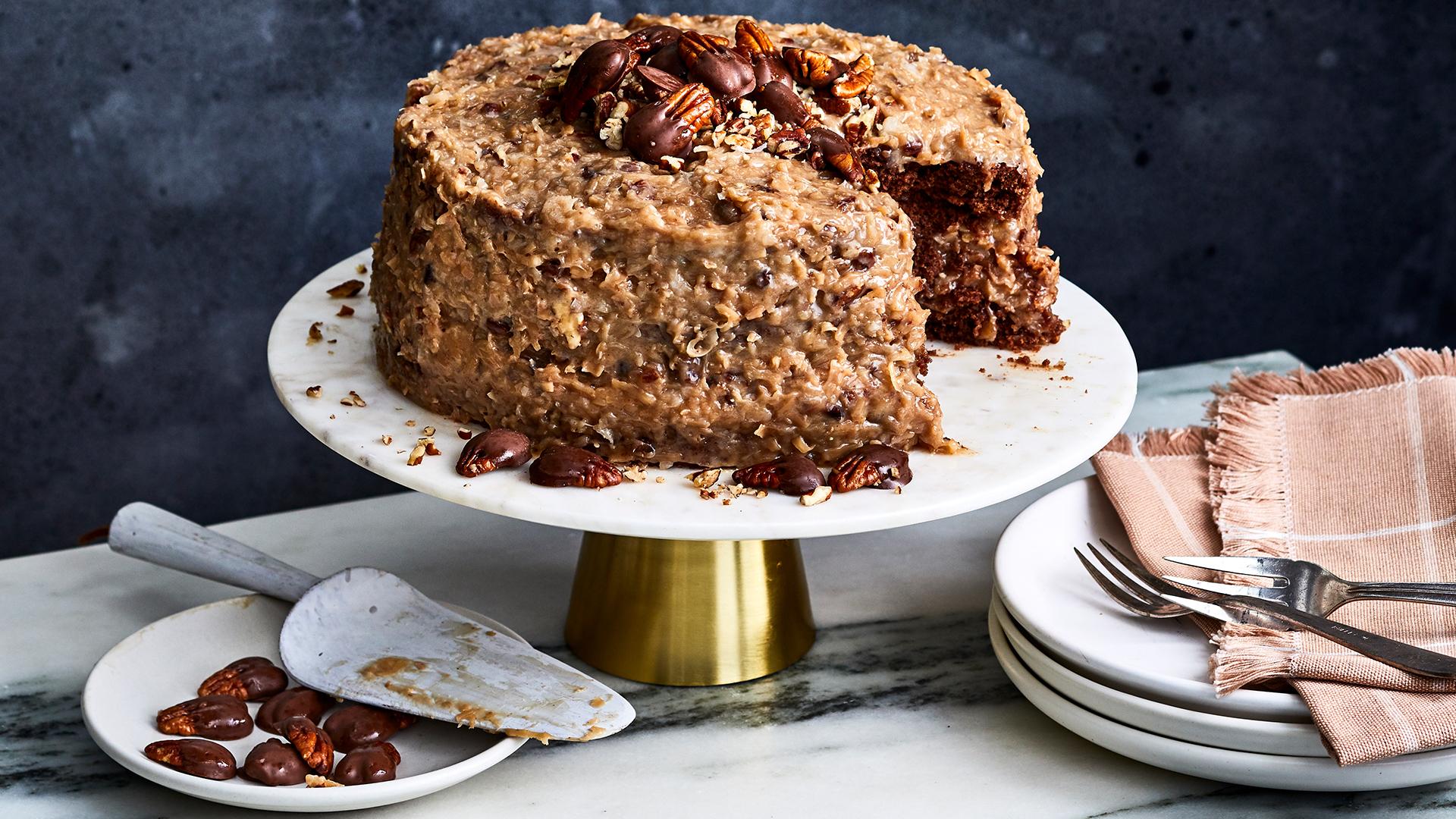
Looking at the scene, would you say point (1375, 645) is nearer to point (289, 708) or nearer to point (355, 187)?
point (289, 708)

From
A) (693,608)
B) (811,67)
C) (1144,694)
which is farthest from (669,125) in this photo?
(1144,694)

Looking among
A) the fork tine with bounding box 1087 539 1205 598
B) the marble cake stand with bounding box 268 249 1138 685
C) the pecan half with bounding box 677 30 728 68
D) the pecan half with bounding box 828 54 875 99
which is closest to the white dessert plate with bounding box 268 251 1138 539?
the marble cake stand with bounding box 268 249 1138 685

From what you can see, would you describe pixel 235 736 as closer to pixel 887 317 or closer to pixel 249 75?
pixel 887 317

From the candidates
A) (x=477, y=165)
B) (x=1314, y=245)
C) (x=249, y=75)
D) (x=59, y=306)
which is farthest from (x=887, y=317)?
(x=1314, y=245)

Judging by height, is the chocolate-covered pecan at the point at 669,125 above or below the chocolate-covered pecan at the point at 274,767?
above

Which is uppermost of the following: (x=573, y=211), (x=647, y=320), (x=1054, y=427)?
(x=573, y=211)

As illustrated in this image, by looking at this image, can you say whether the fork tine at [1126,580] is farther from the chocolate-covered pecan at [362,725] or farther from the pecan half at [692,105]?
the chocolate-covered pecan at [362,725]

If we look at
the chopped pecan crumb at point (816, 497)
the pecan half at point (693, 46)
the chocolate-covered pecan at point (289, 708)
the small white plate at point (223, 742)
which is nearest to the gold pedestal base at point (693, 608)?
the small white plate at point (223, 742)
